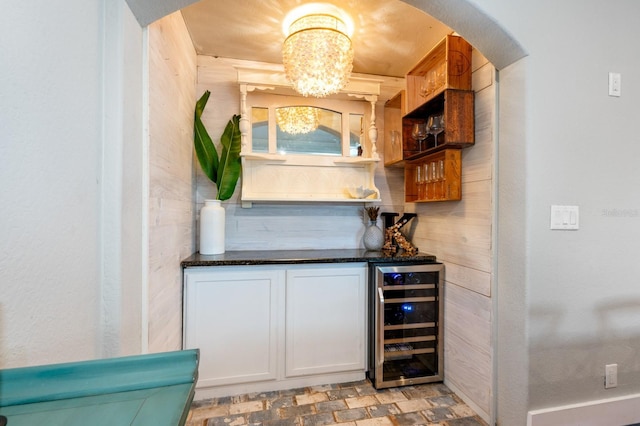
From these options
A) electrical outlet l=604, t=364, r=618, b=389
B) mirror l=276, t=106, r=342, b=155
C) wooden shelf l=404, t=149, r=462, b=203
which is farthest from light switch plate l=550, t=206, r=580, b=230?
mirror l=276, t=106, r=342, b=155

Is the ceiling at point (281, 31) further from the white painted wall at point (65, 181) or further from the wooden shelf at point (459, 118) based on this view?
the white painted wall at point (65, 181)

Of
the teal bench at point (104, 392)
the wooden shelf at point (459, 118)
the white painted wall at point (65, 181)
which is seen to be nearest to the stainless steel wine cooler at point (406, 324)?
the wooden shelf at point (459, 118)

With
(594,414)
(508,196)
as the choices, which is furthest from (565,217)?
(594,414)

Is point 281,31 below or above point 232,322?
above

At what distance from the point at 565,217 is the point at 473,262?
0.53m

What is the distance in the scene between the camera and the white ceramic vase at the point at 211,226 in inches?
83.2

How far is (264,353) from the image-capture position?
1.97 meters

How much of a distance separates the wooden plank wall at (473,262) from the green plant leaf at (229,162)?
5.20 ft

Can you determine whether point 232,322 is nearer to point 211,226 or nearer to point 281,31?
point 211,226

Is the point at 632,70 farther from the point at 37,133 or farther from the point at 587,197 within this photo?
the point at 37,133

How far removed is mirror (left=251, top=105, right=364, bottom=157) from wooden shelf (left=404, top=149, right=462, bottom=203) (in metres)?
0.51

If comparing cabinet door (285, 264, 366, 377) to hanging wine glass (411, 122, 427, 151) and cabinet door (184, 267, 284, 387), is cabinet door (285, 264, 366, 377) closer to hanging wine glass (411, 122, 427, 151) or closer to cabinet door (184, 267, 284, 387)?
cabinet door (184, 267, 284, 387)

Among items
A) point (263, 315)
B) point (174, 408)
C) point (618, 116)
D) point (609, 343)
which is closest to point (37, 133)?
point (174, 408)

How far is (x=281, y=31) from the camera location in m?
2.07
